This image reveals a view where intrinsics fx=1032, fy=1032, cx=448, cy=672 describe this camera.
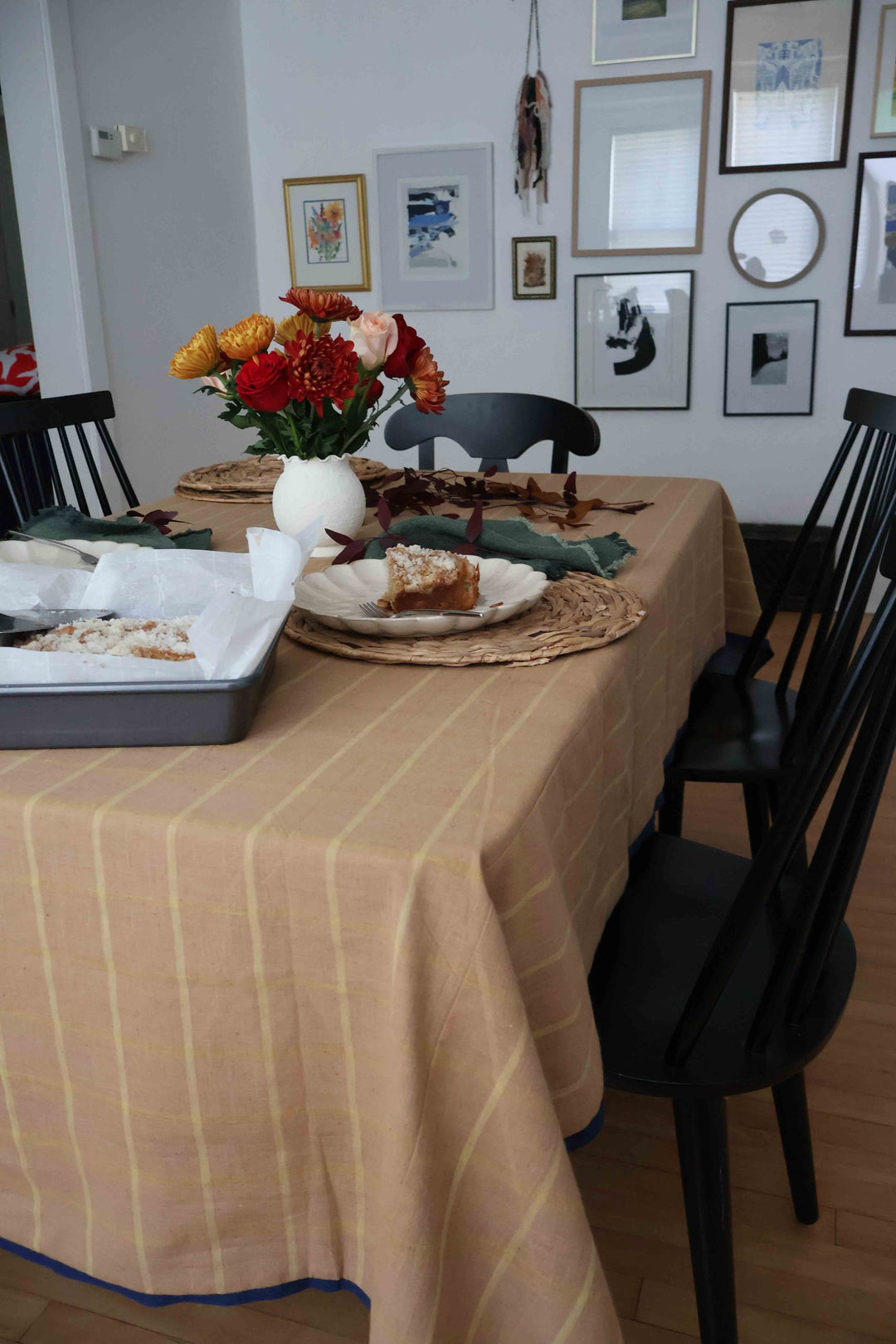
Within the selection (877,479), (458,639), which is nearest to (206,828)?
(458,639)

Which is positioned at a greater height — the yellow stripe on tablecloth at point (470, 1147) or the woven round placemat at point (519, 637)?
the woven round placemat at point (519, 637)

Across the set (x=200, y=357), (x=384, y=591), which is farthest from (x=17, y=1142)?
(x=200, y=357)

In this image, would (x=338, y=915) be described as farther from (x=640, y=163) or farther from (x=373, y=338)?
(x=640, y=163)

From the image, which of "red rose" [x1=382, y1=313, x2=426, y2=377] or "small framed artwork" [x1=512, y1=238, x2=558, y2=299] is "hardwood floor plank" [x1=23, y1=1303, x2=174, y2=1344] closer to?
"red rose" [x1=382, y1=313, x2=426, y2=377]

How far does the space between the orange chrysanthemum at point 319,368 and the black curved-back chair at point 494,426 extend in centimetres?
98

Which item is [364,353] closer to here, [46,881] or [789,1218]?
[46,881]

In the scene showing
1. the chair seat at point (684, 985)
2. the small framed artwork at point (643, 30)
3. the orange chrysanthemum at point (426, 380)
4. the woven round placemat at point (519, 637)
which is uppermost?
the small framed artwork at point (643, 30)

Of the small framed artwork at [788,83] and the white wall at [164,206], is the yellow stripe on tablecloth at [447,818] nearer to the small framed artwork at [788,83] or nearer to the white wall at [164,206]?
the white wall at [164,206]

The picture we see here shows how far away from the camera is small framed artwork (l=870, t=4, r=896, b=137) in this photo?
11.0 ft

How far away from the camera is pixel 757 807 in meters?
1.65

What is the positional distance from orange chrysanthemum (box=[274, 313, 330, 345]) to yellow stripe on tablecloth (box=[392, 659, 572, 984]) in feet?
2.29

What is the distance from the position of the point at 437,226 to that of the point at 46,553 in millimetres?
3223

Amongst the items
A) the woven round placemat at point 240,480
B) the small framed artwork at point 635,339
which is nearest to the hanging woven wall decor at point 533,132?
the small framed artwork at point 635,339

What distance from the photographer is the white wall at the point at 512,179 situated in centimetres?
361
